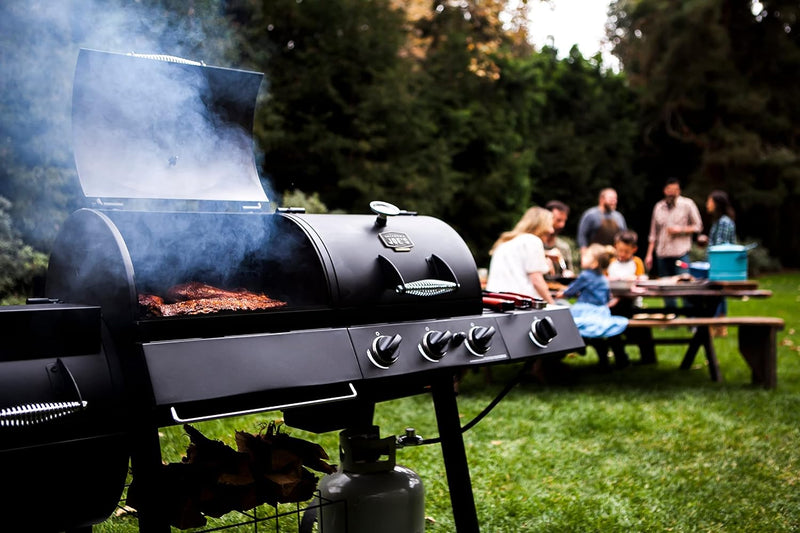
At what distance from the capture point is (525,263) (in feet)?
20.0

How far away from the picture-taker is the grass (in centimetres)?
358

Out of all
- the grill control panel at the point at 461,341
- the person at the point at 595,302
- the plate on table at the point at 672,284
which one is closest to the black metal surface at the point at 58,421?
the grill control panel at the point at 461,341

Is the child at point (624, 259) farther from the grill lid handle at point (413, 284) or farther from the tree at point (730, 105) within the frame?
the tree at point (730, 105)

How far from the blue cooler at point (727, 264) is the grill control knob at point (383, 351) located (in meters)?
5.41

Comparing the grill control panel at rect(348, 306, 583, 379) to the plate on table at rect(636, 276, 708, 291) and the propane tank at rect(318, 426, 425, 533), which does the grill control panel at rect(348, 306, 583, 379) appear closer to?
the propane tank at rect(318, 426, 425, 533)

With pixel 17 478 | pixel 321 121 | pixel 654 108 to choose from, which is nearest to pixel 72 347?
pixel 17 478

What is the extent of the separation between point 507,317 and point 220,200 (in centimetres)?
105

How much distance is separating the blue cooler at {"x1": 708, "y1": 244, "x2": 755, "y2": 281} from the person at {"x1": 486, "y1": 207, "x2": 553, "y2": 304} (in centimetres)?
169

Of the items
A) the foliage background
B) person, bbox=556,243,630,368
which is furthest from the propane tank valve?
person, bbox=556,243,630,368

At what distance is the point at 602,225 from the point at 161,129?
296 inches

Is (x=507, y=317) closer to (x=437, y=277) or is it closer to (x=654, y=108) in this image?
(x=437, y=277)

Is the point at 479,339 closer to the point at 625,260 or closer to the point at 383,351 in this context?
the point at 383,351

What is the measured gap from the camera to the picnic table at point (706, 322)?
6379 millimetres

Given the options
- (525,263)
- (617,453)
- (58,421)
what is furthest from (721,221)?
(58,421)
